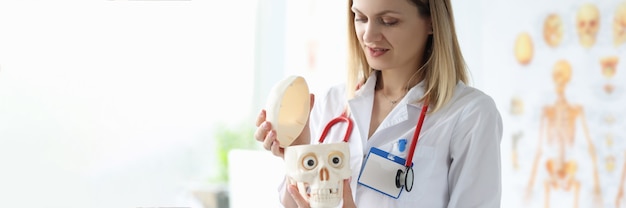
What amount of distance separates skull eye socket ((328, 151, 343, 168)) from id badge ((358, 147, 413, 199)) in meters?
0.18

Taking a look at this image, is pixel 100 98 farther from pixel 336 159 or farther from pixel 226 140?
pixel 226 140

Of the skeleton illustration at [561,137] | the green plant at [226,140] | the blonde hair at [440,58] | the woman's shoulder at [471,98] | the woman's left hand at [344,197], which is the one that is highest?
the blonde hair at [440,58]

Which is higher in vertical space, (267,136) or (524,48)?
(524,48)

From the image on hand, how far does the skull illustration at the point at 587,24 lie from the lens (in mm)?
3037

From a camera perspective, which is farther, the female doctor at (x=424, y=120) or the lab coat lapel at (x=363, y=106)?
the lab coat lapel at (x=363, y=106)

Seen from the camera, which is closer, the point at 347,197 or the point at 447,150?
the point at 347,197

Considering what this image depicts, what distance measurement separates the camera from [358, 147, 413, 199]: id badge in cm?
172

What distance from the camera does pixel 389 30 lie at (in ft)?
5.65

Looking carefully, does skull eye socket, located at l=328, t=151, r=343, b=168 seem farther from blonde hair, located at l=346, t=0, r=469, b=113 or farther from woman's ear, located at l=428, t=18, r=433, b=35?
woman's ear, located at l=428, t=18, r=433, b=35

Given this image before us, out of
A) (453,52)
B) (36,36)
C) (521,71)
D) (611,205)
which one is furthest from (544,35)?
(36,36)

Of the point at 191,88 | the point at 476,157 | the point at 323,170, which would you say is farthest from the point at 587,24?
the point at 191,88

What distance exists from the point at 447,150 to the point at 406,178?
134 mm

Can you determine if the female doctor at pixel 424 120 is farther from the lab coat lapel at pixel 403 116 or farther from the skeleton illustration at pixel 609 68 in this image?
the skeleton illustration at pixel 609 68

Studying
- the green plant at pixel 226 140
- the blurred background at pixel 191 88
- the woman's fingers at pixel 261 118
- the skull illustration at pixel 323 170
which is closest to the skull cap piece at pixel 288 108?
the woman's fingers at pixel 261 118
